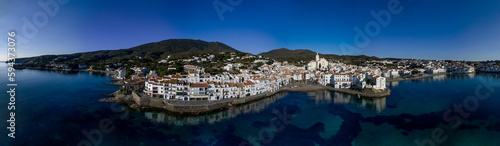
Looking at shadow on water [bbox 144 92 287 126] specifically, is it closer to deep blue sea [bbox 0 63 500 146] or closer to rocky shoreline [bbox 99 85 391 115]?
deep blue sea [bbox 0 63 500 146]

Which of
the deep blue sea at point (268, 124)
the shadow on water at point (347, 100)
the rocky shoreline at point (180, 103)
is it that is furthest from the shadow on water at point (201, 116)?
the shadow on water at point (347, 100)

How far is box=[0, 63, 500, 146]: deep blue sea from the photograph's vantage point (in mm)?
13008

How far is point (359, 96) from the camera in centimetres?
2523

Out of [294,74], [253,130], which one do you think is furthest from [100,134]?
[294,74]

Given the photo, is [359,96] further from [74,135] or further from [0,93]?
[0,93]

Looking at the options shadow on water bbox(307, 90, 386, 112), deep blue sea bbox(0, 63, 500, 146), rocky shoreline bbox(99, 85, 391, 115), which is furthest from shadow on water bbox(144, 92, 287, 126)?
shadow on water bbox(307, 90, 386, 112)

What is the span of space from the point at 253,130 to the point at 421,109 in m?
17.6

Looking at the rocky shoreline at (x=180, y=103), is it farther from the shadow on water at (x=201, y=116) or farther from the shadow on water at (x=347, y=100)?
the shadow on water at (x=347, y=100)

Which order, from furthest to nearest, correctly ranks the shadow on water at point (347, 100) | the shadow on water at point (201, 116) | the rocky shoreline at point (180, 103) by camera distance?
the shadow on water at point (347, 100)
the rocky shoreline at point (180, 103)
the shadow on water at point (201, 116)

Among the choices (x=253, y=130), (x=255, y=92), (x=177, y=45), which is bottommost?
(x=253, y=130)

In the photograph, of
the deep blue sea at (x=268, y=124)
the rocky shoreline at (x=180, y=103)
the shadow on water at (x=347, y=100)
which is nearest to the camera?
the deep blue sea at (x=268, y=124)

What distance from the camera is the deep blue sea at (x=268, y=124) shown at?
13008 millimetres

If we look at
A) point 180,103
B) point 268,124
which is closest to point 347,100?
point 268,124

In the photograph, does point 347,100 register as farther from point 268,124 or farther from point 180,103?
point 180,103
